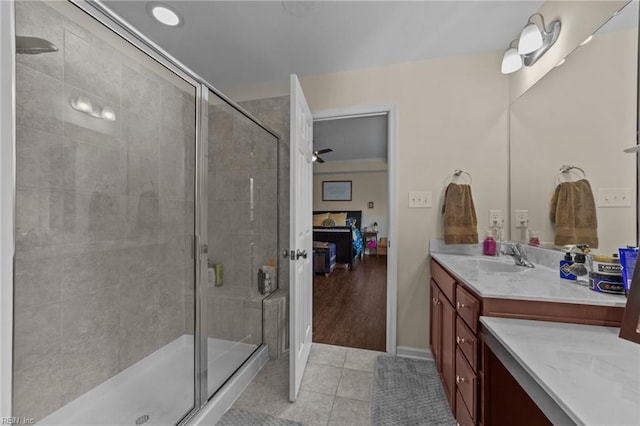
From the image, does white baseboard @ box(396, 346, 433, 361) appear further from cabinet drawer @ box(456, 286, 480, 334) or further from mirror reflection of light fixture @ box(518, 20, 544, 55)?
mirror reflection of light fixture @ box(518, 20, 544, 55)

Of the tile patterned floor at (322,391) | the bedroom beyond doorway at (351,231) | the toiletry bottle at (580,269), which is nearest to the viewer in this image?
the toiletry bottle at (580,269)

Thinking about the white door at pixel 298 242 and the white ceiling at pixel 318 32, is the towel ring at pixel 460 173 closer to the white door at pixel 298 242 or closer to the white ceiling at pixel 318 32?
the white ceiling at pixel 318 32

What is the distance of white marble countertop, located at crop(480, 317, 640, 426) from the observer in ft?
1.52

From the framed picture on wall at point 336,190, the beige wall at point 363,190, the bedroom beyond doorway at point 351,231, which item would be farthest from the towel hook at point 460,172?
the framed picture on wall at point 336,190

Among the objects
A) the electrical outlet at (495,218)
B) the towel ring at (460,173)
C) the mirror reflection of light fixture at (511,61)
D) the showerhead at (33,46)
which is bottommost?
the electrical outlet at (495,218)

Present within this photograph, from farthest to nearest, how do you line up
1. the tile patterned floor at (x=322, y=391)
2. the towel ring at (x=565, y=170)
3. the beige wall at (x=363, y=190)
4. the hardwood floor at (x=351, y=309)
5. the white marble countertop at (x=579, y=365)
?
the beige wall at (x=363, y=190) < the hardwood floor at (x=351, y=309) < the tile patterned floor at (x=322, y=391) < the towel ring at (x=565, y=170) < the white marble countertop at (x=579, y=365)

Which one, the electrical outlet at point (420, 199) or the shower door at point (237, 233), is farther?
the electrical outlet at point (420, 199)

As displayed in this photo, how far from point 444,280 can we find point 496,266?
0.42 m

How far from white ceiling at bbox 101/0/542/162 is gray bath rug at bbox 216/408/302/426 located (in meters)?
2.36

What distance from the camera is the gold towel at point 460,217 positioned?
1740mm

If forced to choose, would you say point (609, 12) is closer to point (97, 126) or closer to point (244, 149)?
point (244, 149)

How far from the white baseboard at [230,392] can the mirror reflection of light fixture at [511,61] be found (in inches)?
106

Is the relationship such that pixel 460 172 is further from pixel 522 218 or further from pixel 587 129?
pixel 587 129

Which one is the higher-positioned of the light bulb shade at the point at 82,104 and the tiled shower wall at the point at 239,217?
the light bulb shade at the point at 82,104
